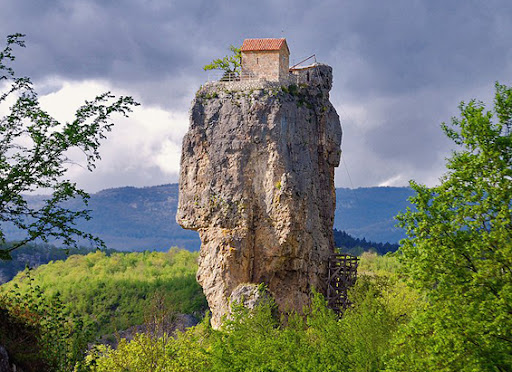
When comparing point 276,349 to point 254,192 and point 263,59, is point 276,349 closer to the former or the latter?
point 254,192

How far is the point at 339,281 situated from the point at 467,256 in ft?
82.1

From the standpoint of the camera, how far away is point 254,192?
40.0m

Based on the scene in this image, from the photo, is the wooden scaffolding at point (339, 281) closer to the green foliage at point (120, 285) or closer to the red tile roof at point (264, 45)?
the red tile roof at point (264, 45)

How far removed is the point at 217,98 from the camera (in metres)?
41.7

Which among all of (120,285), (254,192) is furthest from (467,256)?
(120,285)

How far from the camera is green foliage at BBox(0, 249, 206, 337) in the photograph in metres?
68.1

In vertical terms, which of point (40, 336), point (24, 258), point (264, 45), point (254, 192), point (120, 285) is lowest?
point (120, 285)

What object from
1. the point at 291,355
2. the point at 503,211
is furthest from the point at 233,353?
the point at 503,211

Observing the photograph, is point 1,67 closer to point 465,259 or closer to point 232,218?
point 465,259

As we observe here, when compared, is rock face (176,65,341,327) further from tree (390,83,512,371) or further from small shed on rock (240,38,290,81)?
tree (390,83,512,371)

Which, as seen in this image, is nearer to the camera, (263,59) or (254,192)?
(254,192)

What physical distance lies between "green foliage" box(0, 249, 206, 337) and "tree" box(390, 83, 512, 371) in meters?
41.4

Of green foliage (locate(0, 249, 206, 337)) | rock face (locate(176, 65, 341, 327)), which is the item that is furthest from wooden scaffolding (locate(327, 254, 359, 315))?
green foliage (locate(0, 249, 206, 337))

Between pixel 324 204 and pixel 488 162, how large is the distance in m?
26.8
